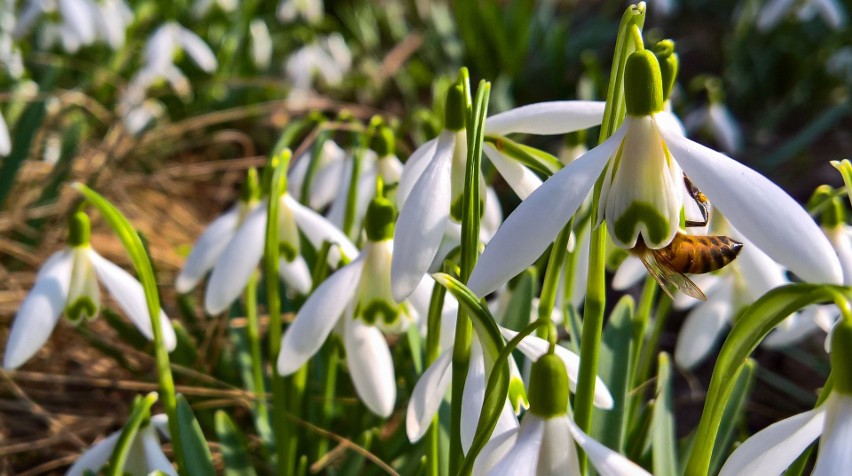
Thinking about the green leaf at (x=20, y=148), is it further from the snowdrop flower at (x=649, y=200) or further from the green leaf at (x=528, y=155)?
the snowdrop flower at (x=649, y=200)

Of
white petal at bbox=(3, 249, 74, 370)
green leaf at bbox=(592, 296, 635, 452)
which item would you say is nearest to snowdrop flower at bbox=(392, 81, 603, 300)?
green leaf at bbox=(592, 296, 635, 452)

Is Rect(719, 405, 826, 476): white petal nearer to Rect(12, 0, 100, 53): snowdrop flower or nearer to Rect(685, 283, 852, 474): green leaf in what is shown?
Answer: Rect(685, 283, 852, 474): green leaf

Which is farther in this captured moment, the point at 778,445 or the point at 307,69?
the point at 307,69

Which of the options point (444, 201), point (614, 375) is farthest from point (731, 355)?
point (614, 375)

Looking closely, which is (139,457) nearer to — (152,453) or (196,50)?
(152,453)

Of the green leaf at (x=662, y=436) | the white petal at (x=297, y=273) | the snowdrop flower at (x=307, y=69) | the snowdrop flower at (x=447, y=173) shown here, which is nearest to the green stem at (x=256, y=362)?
the white petal at (x=297, y=273)

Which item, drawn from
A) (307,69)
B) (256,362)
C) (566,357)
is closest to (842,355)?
(566,357)
